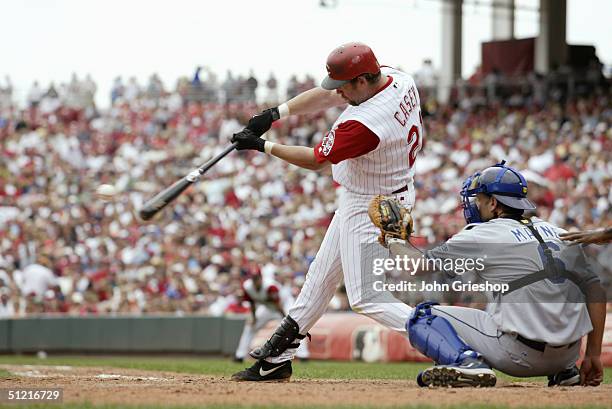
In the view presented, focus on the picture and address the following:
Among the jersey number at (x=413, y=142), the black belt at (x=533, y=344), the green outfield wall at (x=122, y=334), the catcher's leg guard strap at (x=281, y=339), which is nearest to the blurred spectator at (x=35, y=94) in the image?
the green outfield wall at (x=122, y=334)

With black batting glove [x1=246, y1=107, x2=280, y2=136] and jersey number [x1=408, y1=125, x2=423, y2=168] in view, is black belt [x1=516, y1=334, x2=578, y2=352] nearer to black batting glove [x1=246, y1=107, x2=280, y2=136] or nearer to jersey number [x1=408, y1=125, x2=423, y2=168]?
jersey number [x1=408, y1=125, x2=423, y2=168]

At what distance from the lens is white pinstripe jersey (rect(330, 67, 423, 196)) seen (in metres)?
5.82

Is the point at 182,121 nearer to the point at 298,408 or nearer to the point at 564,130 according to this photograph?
the point at 564,130

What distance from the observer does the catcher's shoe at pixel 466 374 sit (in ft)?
17.4

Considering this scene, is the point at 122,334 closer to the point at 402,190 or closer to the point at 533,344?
the point at 402,190

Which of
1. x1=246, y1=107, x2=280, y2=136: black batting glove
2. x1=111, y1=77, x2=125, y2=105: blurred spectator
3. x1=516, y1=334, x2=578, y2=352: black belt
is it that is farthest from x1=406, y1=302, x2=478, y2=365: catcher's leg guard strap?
x1=111, y1=77, x2=125, y2=105: blurred spectator

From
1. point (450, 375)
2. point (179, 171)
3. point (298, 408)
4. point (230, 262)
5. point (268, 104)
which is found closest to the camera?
point (298, 408)

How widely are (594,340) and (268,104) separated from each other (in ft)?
62.9

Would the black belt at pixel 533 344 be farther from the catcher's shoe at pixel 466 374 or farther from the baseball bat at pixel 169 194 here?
the baseball bat at pixel 169 194

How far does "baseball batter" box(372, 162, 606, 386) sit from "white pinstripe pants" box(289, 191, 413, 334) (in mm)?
264

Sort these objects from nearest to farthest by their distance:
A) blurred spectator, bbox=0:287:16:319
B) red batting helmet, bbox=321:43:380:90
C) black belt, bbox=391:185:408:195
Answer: red batting helmet, bbox=321:43:380:90 → black belt, bbox=391:185:408:195 → blurred spectator, bbox=0:287:16:319

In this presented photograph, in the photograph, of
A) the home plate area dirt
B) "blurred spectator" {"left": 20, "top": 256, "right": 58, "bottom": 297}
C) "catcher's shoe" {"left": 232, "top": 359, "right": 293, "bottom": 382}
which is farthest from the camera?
"blurred spectator" {"left": 20, "top": 256, "right": 58, "bottom": 297}

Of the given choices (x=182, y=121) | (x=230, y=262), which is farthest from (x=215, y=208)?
(x=182, y=121)

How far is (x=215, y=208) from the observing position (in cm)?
1992
